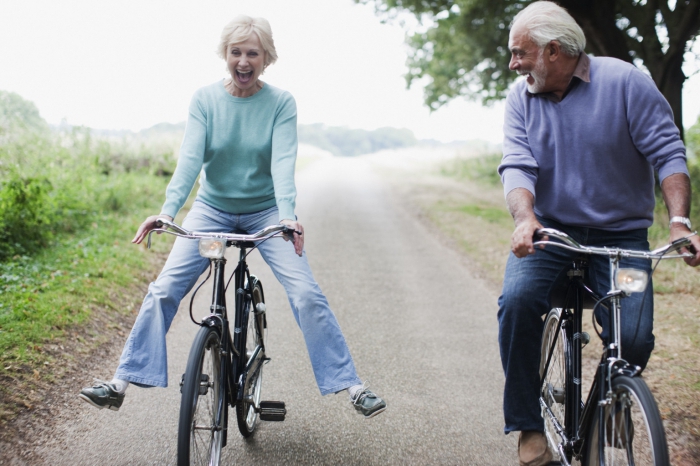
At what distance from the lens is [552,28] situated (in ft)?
9.57

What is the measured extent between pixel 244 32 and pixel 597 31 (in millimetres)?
8565

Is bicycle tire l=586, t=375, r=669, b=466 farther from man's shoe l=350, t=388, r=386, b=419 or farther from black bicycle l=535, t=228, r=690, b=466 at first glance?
man's shoe l=350, t=388, r=386, b=419

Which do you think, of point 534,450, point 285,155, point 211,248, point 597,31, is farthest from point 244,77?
point 597,31

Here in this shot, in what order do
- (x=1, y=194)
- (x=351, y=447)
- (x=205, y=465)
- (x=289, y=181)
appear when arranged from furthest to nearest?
(x=1, y=194) → (x=351, y=447) → (x=289, y=181) → (x=205, y=465)

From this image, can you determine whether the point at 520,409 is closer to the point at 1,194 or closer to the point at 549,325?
the point at 549,325

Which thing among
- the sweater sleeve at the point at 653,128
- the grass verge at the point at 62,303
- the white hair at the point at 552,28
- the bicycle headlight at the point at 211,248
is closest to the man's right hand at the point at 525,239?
the sweater sleeve at the point at 653,128

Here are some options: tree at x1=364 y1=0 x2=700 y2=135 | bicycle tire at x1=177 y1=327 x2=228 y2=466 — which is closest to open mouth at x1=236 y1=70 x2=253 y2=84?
bicycle tire at x1=177 y1=327 x2=228 y2=466

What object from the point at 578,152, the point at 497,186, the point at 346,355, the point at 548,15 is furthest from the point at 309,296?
the point at 497,186

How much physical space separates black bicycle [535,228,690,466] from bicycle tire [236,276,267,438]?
1547 millimetres

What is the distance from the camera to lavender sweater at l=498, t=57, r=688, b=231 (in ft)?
9.48

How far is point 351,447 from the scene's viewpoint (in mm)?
3453

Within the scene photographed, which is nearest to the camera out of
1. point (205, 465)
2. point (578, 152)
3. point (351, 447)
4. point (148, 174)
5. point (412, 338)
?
point (205, 465)

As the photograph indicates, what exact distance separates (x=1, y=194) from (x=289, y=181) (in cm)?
434

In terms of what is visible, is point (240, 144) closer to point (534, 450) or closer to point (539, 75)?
point (539, 75)
